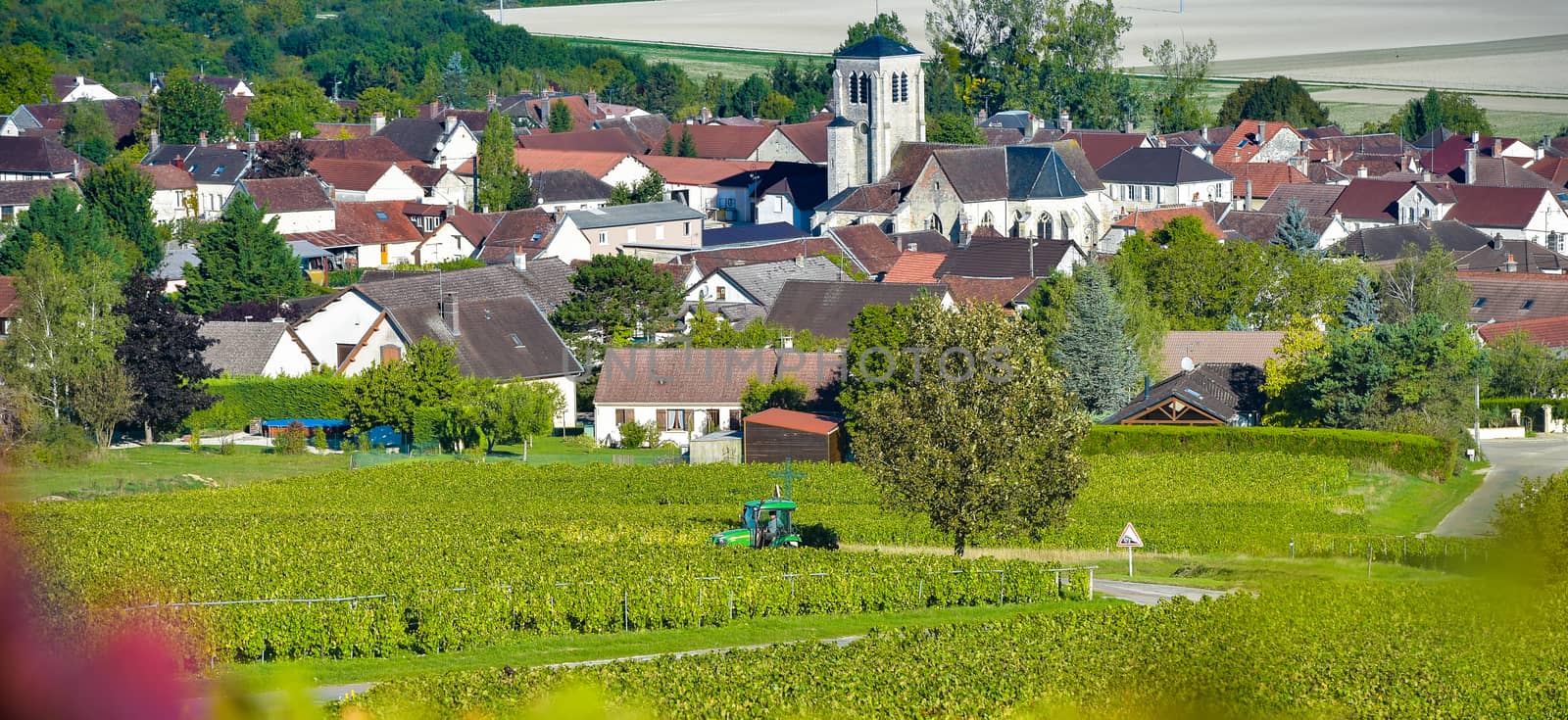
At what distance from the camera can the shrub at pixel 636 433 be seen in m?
48.9

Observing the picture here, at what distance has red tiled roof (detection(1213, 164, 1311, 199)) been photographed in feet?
322

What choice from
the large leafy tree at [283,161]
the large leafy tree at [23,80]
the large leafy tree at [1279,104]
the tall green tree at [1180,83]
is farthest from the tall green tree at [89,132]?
the large leafy tree at [1279,104]

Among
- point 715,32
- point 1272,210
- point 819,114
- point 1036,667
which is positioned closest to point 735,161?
point 819,114

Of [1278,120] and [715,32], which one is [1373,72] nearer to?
[1278,120]

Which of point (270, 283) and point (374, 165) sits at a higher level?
point (374, 165)

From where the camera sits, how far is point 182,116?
108062mm

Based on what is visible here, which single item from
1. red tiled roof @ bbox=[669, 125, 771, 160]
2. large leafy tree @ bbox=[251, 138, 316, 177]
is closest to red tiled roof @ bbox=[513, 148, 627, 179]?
red tiled roof @ bbox=[669, 125, 771, 160]

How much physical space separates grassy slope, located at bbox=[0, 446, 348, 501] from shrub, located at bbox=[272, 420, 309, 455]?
42cm

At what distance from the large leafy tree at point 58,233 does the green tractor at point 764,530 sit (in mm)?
43686

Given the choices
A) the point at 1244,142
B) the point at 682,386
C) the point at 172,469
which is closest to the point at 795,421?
the point at 682,386

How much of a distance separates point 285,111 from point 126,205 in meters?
40.1

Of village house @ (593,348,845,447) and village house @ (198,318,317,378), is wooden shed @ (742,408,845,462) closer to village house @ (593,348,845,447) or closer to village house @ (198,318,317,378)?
village house @ (593,348,845,447)

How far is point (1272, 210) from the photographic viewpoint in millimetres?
90875

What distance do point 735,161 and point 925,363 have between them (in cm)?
7867
